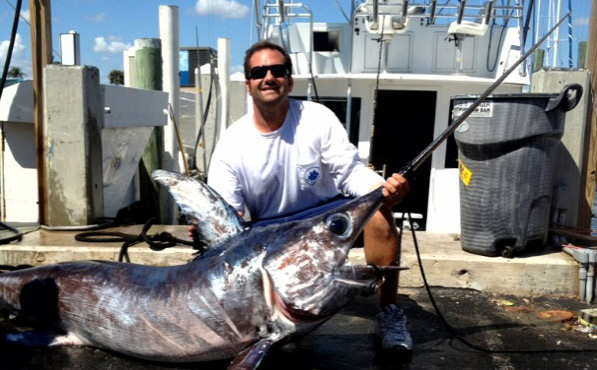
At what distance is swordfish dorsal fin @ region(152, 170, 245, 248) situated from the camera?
249 cm

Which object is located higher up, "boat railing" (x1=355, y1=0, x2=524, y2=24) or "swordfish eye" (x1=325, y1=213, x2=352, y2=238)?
"boat railing" (x1=355, y1=0, x2=524, y2=24)

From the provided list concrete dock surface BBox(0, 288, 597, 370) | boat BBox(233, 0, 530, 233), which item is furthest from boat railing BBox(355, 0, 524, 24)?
concrete dock surface BBox(0, 288, 597, 370)

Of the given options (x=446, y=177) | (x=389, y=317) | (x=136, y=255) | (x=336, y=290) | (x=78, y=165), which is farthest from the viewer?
A: (x=446, y=177)

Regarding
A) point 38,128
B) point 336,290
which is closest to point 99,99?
point 38,128

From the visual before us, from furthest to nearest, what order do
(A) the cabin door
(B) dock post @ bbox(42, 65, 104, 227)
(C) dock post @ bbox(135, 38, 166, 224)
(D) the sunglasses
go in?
(A) the cabin door
(C) dock post @ bbox(135, 38, 166, 224)
(B) dock post @ bbox(42, 65, 104, 227)
(D) the sunglasses

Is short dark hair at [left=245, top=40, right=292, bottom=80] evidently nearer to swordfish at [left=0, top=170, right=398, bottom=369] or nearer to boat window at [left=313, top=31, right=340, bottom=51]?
swordfish at [left=0, top=170, right=398, bottom=369]

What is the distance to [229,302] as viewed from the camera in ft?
7.48

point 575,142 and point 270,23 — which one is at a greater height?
point 270,23

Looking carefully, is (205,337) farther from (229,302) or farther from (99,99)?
(99,99)

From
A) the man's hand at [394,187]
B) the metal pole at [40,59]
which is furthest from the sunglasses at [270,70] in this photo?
the metal pole at [40,59]

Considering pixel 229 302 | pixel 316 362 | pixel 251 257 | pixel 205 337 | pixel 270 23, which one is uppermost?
pixel 270 23

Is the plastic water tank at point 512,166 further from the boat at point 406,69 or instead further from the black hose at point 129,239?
the boat at point 406,69

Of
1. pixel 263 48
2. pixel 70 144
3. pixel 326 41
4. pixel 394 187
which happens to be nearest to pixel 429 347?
pixel 394 187

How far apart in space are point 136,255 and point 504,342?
7.90 ft
